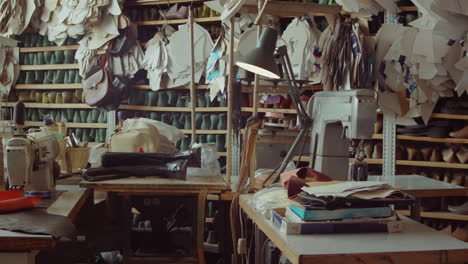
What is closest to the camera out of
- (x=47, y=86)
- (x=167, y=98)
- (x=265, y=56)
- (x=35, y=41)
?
(x=265, y=56)

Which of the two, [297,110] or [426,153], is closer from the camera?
[297,110]

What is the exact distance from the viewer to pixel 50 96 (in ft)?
19.5

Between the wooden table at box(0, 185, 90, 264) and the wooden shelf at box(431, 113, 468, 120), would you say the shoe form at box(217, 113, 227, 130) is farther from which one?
the wooden table at box(0, 185, 90, 264)

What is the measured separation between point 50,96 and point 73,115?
1.12ft

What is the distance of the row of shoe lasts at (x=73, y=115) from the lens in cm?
581

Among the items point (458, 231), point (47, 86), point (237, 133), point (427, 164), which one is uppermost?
point (47, 86)

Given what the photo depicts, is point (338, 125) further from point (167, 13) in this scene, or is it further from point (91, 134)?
point (91, 134)

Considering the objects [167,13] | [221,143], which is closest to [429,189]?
[221,143]

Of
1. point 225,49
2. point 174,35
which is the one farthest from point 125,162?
point 174,35

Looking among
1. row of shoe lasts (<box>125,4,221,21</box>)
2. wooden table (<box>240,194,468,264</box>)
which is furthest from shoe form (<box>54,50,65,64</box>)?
wooden table (<box>240,194,468,264</box>)

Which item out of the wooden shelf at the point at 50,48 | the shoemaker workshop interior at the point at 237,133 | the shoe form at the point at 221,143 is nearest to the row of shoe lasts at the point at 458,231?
the shoemaker workshop interior at the point at 237,133

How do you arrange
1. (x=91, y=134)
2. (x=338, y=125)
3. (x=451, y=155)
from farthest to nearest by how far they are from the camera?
(x=91, y=134)
(x=451, y=155)
(x=338, y=125)

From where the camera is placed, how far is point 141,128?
10.2ft

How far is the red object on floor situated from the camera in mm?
1831
